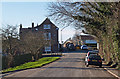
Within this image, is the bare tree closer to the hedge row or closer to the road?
the hedge row

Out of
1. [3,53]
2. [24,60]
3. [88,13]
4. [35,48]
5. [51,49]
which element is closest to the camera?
[88,13]

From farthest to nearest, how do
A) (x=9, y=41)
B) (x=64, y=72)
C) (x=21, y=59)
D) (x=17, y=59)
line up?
(x=21, y=59), (x=17, y=59), (x=9, y=41), (x=64, y=72)

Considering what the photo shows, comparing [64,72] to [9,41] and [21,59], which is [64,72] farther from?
[21,59]

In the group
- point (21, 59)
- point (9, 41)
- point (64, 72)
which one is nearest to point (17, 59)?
point (21, 59)

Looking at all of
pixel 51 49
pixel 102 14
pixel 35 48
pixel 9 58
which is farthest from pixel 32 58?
pixel 102 14

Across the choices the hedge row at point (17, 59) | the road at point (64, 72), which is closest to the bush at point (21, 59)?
the hedge row at point (17, 59)

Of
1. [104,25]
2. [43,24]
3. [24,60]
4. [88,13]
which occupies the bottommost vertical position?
[24,60]

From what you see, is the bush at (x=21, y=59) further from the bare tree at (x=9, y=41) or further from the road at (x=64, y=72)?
the road at (x=64, y=72)

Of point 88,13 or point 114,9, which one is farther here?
point 88,13

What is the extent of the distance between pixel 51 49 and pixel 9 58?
113ft

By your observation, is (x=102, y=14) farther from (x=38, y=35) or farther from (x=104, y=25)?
(x=38, y=35)

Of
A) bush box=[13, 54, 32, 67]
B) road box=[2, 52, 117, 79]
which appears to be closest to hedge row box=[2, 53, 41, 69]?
bush box=[13, 54, 32, 67]

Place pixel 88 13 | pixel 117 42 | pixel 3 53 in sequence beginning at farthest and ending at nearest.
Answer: pixel 3 53 → pixel 88 13 → pixel 117 42

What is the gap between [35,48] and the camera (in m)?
41.3
